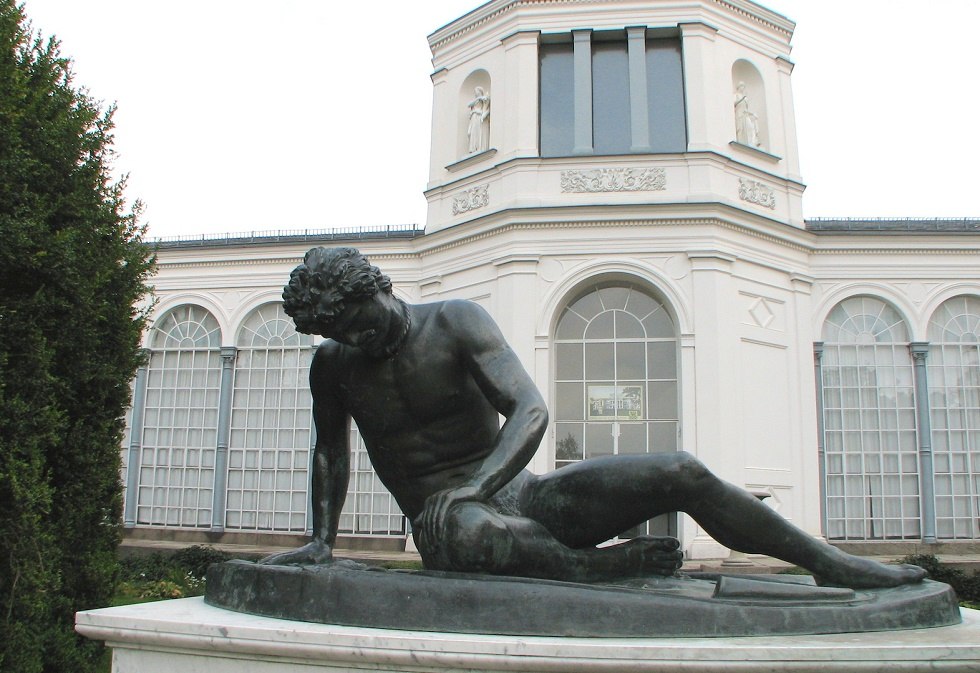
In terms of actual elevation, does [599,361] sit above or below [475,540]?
above

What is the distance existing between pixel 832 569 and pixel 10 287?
5034 millimetres

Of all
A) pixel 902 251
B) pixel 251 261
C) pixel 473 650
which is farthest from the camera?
pixel 251 261

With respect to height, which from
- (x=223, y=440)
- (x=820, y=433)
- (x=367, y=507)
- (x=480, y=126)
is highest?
(x=480, y=126)

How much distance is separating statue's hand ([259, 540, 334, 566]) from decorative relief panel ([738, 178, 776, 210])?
50.5 feet

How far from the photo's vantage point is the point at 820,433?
56.9 ft

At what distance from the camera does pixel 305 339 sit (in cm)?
1920

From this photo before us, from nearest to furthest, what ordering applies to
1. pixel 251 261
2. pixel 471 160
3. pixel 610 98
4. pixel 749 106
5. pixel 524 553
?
pixel 524 553 → pixel 471 160 → pixel 610 98 → pixel 749 106 → pixel 251 261

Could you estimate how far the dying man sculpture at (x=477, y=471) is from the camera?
2.65 metres

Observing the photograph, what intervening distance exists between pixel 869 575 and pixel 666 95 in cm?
1633

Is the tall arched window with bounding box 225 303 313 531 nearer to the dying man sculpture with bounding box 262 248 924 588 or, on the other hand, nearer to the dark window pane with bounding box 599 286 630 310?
the dark window pane with bounding box 599 286 630 310

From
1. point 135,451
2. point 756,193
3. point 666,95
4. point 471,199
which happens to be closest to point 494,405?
point 471,199

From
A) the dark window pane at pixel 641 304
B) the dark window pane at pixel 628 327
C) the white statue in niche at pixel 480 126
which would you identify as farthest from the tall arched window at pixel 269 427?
the dark window pane at pixel 641 304

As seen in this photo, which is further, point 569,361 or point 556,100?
point 556,100

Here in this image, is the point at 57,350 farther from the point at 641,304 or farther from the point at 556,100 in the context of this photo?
the point at 556,100
